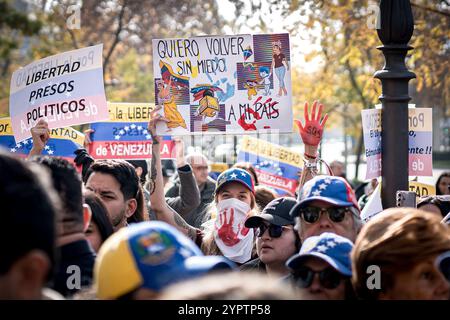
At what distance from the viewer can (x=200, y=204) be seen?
30.1 feet

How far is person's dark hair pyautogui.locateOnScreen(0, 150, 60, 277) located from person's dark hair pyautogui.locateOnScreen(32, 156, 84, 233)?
4.19ft

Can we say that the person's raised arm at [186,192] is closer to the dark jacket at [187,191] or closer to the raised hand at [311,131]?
the dark jacket at [187,191]

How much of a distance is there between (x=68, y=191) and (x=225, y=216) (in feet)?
8.75

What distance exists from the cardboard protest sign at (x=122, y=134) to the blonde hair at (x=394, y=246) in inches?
224

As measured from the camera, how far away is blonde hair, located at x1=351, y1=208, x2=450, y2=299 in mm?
3463

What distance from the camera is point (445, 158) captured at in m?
41.1

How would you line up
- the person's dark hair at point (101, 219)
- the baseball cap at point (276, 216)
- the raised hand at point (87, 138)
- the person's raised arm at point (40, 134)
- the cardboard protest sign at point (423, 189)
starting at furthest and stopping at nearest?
the cardboard protest sign at point (423, 189) → the raised hand at point (87, 138) → the person's raised arm at point (40, 134) → the baseball cap at point (276, 216) → the person's dark hair at point (101, 219)

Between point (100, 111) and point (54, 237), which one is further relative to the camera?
point (100, 111)

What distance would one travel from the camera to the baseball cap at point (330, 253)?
145 inches

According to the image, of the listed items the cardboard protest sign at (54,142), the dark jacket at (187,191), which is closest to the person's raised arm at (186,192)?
the dark jacket at (187,191)

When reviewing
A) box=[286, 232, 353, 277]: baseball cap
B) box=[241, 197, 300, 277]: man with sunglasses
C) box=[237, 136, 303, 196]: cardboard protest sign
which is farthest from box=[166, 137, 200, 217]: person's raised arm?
box=[237, 136, 303, 196]: cardboard protest sign
